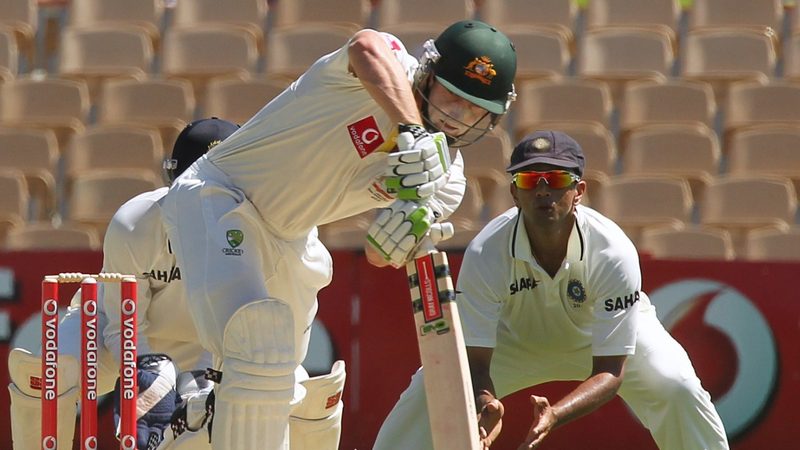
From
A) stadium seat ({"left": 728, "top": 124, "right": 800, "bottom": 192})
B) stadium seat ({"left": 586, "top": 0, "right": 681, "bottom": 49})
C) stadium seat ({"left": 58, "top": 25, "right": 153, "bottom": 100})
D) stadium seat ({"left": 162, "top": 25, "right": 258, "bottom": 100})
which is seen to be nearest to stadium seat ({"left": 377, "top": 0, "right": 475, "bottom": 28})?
stadium seat ({"left": 586, "top": 0, "right": 681, "bottom": 49})

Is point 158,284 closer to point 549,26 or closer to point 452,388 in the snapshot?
point 452,388

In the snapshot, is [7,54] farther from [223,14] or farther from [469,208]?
[469,208]

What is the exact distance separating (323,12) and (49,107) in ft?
6.53

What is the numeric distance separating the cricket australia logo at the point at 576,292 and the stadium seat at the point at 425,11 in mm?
4936

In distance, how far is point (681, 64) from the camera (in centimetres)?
919

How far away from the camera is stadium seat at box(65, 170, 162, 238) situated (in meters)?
8.20

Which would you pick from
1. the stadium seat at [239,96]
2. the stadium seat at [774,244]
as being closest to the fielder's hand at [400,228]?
the stadium seat at [774,244]

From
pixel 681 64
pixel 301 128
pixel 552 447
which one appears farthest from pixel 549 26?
pixel 301 128

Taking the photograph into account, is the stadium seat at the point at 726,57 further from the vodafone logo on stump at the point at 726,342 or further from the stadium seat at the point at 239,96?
the vodafone logo on stump at the point at 726,342

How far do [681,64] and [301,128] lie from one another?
5.81m

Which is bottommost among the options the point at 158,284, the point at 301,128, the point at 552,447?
the point at 552,447

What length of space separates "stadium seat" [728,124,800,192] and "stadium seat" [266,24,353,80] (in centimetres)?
268

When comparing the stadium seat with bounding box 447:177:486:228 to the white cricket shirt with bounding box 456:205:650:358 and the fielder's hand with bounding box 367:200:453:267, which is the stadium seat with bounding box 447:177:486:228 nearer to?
the white cricket shirt with bounding box 456:205:650:358

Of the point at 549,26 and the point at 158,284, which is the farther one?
the point at 549,26
